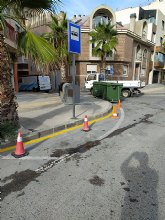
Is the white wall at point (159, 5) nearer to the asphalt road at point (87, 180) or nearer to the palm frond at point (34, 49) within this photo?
the palm frond at point (34, 49)

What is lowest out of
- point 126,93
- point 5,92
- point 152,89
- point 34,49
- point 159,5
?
point 152,89

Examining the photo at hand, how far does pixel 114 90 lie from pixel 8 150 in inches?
371

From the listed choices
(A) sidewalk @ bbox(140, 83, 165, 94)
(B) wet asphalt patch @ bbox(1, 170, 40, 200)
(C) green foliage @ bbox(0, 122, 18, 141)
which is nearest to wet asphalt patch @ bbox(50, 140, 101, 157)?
(B) wet asphalt patch @ bbox(1, 170, 40, 200)

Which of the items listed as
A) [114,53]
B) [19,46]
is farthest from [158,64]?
[19,46]

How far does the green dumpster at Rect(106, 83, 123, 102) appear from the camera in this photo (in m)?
13.0

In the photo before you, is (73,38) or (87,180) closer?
(87,180)

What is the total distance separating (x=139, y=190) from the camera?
11.1 feet

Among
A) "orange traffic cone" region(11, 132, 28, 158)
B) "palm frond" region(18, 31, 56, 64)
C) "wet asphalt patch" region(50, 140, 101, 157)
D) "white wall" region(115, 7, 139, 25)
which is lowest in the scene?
"wet asphalt patch" region(50, 140, 101, 157)

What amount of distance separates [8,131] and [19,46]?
2591mm

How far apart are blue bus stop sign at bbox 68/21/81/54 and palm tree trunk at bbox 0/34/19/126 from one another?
2269 millimetres

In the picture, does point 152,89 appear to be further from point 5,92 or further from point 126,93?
point 5,92

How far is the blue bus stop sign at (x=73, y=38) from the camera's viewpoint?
6.87 meters

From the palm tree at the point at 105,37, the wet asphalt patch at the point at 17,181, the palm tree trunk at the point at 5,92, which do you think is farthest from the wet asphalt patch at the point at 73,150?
the palm tree at the point at 105,37

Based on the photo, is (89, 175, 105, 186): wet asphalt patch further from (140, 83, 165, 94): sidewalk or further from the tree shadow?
(140, 83, 165, 94): sidewalk
